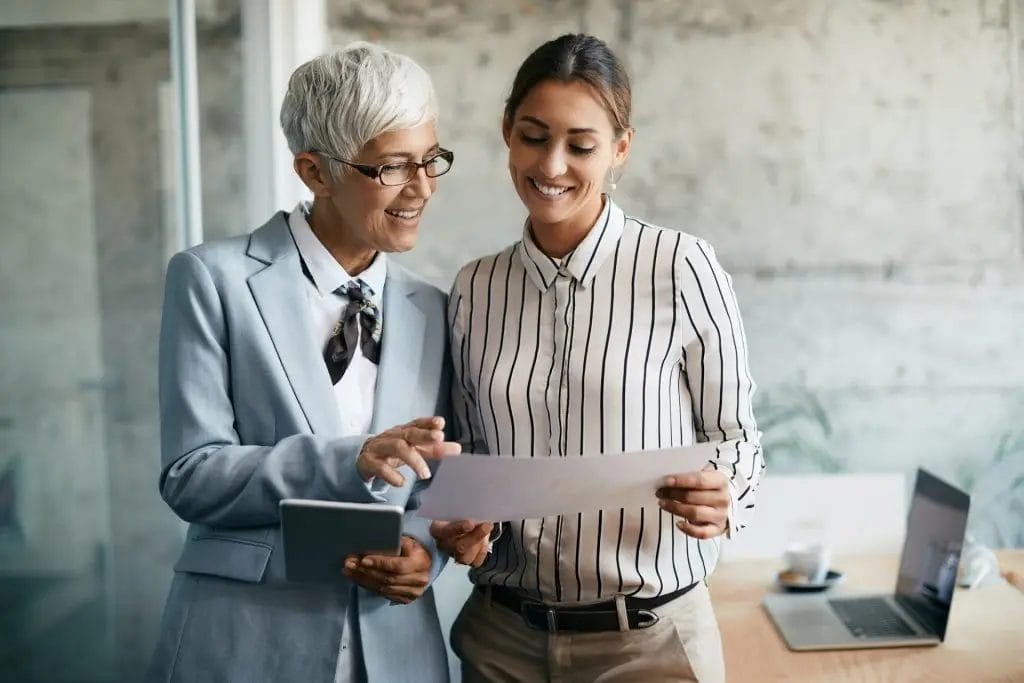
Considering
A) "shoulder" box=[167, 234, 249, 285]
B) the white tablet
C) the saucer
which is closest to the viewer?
the white tablet

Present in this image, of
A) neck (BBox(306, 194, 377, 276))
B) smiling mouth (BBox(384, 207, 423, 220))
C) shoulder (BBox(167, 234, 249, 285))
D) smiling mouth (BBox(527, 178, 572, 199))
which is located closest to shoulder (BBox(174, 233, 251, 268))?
shoulder (BBox(167, 234, 249, 285))

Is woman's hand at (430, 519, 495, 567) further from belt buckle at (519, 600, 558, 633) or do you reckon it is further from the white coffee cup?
the white coffee cup

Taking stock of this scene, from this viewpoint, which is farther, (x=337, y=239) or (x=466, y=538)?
(x=337, y=239)

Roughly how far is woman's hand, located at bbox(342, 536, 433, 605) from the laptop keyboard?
106 cm

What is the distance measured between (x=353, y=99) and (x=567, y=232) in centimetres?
40

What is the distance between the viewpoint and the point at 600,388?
1.59 m

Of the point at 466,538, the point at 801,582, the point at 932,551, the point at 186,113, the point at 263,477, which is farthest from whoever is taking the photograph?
the point at 186,113

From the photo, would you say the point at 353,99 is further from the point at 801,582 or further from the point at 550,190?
the point at 801,582

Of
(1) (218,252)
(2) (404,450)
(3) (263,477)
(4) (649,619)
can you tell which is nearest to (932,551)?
(4) (649,619)

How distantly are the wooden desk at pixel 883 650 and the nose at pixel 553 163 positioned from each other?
103 cm

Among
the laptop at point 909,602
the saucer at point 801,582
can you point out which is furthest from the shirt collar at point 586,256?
the saucer at point 801,582

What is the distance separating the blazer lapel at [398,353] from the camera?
1625mm

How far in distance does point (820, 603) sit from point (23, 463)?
1793 mm

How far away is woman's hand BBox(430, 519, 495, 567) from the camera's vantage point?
1.57 m
